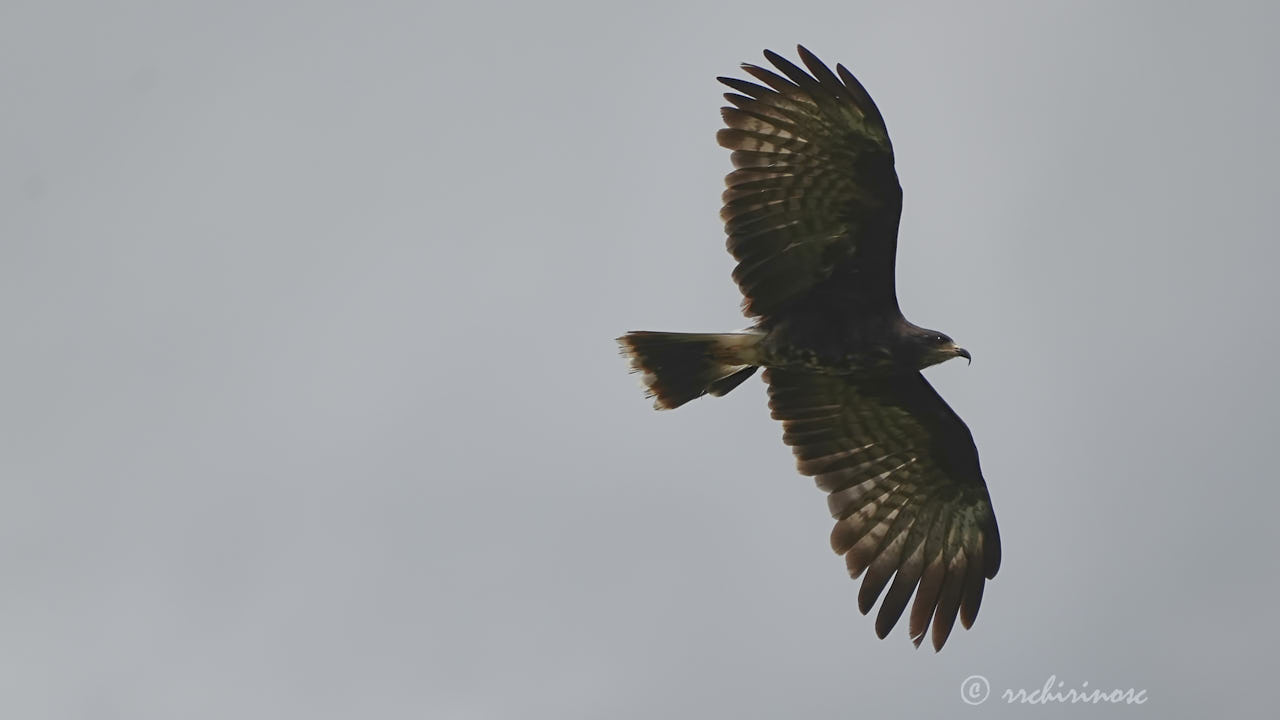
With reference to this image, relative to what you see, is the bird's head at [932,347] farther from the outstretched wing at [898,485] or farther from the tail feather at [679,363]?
the tail feather at [679,363]

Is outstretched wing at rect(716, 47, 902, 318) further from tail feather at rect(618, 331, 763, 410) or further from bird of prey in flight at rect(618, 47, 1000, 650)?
tail feather at rect(618, 331, 763, 410)

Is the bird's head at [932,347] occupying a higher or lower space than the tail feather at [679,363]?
lower

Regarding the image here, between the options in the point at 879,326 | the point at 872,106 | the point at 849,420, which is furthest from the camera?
the point at 849,420

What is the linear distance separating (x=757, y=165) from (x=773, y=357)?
1.37m

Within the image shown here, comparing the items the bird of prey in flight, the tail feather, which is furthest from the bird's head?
the tail feather

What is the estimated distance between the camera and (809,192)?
11289mm

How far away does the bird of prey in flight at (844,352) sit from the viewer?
11.2m

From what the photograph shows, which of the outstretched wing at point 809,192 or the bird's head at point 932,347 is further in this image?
the bird's head at point 932,347

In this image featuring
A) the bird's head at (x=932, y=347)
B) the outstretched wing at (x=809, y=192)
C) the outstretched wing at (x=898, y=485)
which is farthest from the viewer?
the outstretched wing at (x=898, y=485)

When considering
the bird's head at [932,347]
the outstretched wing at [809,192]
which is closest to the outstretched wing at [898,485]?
the bird's head at [932,347]

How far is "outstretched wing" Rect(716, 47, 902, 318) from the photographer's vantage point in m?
11.1

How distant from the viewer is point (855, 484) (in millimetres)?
12578

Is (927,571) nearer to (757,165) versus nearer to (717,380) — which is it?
(717,380)

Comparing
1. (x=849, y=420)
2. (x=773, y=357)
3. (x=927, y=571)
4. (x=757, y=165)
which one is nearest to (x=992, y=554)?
(x=927, y=571)
